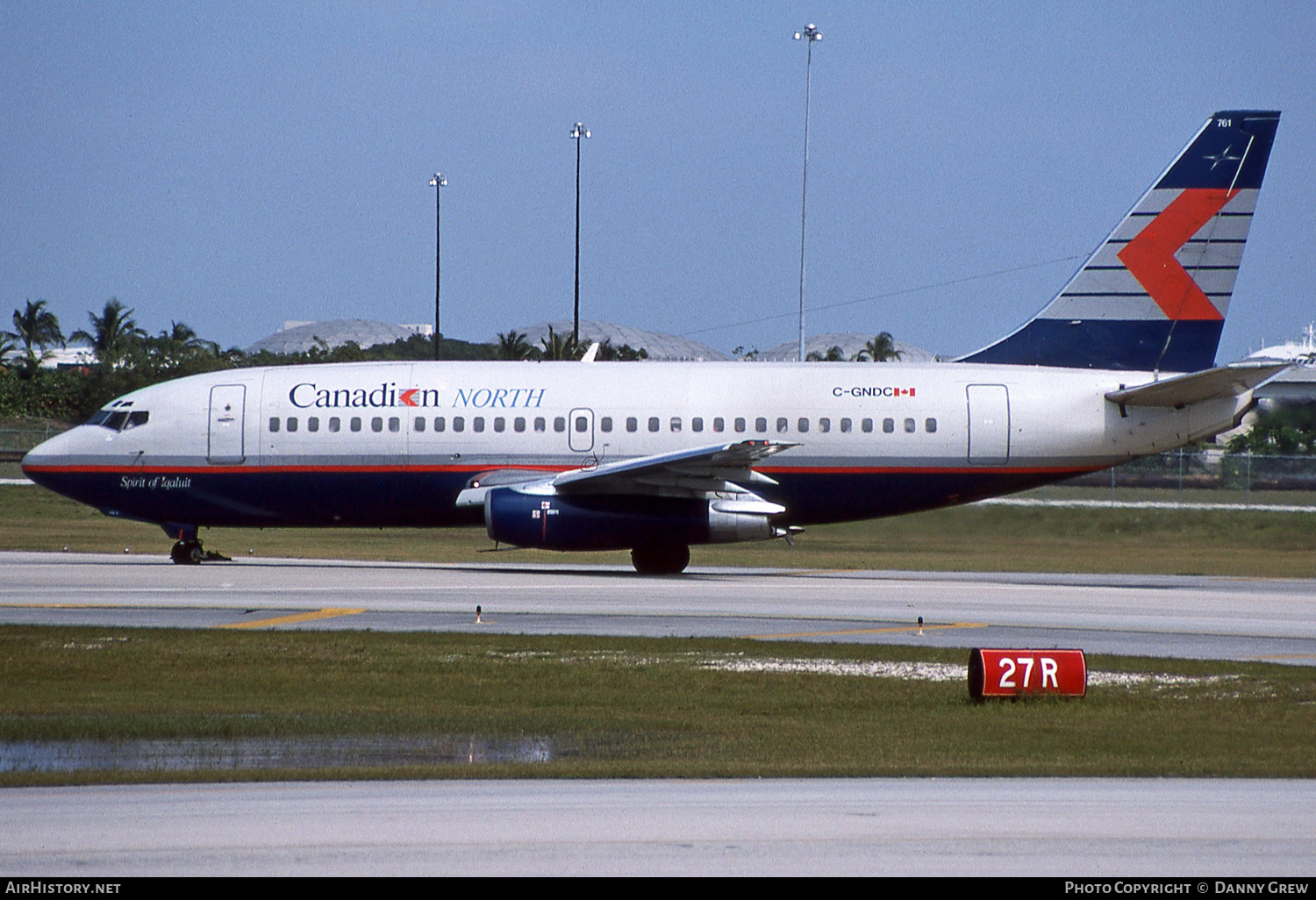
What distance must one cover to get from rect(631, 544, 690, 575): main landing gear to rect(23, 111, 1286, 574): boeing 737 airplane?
0.18 ft

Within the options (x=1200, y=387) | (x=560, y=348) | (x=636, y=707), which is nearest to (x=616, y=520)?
(x=1200, y=387)

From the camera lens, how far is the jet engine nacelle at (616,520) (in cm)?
2844

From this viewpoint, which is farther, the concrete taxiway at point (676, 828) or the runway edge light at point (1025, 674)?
the runway edge light at point (1025, 674)

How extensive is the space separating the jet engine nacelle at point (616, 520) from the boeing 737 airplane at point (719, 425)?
6cm

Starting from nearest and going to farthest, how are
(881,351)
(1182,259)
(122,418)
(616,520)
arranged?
(616,520) < (1182,259) < (122,418) < (881,351)

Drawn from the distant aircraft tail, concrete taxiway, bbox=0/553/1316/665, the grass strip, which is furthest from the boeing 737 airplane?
the grass strip

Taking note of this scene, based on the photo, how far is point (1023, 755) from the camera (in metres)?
11.4

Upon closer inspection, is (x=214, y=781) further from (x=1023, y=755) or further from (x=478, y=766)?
(x=1023, y=755)

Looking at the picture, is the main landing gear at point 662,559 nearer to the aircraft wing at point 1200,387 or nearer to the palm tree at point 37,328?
the aircraft wing at point 1200,387

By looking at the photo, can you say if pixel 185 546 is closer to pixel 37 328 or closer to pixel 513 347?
pixel 513 347

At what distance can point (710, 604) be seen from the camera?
23.4 m

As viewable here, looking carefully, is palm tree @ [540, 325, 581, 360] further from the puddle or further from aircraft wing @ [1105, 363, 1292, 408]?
the puddle

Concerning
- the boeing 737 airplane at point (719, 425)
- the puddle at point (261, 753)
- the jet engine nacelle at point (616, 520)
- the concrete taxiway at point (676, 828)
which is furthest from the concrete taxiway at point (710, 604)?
the concrete taxiway at point (676, 828)

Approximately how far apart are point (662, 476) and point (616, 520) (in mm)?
1256
